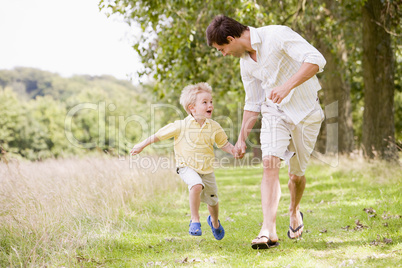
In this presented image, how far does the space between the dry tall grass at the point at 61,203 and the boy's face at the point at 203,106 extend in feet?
5.58

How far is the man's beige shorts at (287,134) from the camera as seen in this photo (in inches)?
A: 164

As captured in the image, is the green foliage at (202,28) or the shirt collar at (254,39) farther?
the green foliage at (202,28)

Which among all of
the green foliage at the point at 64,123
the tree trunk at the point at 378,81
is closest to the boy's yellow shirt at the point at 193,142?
the tree trunk at the point at 378,81

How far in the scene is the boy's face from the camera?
188 inches

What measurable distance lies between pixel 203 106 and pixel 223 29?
0.95 metres

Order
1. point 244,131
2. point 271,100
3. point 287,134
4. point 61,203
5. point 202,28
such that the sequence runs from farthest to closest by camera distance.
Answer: point 202,28, point 61,203, point 244,131, point 287,134, point 271,100

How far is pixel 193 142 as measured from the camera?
474 centimetres

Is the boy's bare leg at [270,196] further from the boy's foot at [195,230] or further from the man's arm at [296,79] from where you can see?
the boy's foot at [195,230]

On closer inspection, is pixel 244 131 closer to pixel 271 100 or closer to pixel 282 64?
pixel 271 100

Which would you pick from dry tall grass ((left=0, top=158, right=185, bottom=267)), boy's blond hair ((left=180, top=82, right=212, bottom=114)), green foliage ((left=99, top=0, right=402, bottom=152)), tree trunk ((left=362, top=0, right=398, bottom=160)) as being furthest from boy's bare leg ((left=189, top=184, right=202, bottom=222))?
tree trunk ((left=362, top=0, right=398, bottom=160))

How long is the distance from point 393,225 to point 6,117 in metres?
59.5

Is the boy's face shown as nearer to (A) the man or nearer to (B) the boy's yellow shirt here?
(B) the boy's yellow shirt

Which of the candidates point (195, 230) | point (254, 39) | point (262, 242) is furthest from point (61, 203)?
point (254, 39)

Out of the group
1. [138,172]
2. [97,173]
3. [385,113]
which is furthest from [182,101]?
[385,113]
